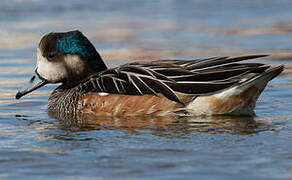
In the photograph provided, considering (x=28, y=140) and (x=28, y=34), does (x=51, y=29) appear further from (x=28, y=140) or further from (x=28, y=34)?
(x=28, y=140)

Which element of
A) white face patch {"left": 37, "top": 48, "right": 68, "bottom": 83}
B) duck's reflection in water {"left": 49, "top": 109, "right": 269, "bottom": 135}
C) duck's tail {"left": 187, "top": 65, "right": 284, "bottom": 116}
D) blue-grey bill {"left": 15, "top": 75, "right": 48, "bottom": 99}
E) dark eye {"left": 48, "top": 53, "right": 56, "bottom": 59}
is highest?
dark eye {"left": 48, "top": 53, "right": 56, "bottom": 59}

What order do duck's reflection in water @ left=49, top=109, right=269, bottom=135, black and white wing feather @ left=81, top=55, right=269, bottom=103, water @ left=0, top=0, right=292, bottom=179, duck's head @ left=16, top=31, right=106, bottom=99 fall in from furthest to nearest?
1. duck's head @ left=16, top=31, right=106, bottom=99
2. black and white wing feather @ left=81, top=55, right=269, bottom=103
3. duck's reflection in water @ left=49, top=109, right=269, bottom=135
4. water @ left=0, top=0, right=292, bottom=179

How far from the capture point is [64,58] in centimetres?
982

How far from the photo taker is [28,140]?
7562 millimetres

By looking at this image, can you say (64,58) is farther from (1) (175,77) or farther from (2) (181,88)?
(2) (181,88)

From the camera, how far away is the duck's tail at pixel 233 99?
8.52 m

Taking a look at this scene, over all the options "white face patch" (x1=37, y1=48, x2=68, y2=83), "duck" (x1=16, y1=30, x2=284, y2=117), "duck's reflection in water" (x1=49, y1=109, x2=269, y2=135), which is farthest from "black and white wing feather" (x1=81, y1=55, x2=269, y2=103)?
"white face patch" (x1=37, y1=48, x2=68, y2=83)

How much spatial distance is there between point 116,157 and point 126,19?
9.59m

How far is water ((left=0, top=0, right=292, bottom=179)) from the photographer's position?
643 centimetres

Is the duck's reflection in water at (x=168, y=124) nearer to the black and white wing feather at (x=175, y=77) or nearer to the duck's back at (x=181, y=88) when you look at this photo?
the duck's back at (x=181, y=88)

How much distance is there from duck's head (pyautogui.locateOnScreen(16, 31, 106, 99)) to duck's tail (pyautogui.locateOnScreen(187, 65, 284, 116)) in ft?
5.82

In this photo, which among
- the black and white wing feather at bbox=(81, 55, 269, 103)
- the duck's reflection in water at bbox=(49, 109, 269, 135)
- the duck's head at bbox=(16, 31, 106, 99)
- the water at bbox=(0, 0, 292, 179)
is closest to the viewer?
the water at bbox=(0, 0, 292, 179)

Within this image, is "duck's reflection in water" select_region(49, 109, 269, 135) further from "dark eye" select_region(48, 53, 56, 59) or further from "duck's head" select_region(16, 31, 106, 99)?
"dark eye" select_region(48, 53, 56, 59)

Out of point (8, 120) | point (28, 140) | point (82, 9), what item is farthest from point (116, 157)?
point (82, 9)
